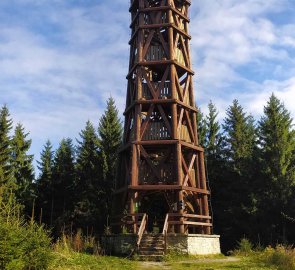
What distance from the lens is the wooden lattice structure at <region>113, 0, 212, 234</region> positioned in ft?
65.1

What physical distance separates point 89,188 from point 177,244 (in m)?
16.8

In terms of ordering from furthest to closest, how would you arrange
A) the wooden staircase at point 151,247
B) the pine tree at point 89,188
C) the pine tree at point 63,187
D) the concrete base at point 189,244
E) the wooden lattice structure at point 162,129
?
the pine tree at point 63,187, the pine tree at point 89,188, the wooden lattice structure at point 162,129, the concrete base at point 189,244, the wooden staircase at point 151,247

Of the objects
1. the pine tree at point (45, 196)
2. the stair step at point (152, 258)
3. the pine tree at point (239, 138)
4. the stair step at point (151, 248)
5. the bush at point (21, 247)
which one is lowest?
the stair step at point (152, 258)

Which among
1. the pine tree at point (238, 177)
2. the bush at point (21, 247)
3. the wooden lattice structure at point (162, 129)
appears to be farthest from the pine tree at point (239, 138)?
the bush at point (21, 247)

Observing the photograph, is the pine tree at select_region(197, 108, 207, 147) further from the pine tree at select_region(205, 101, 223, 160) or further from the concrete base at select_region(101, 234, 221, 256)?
the concrete base at select_region(101, 234, 221, 256)

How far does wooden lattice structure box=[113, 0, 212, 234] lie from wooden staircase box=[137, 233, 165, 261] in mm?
1187

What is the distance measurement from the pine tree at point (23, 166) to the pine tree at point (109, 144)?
7.81m

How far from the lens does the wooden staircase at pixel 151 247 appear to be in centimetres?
1659

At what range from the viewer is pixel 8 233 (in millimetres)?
8438

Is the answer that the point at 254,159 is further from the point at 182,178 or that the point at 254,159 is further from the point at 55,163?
the point at 55,163

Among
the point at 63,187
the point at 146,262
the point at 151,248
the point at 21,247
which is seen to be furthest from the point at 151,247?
the point at 63,187

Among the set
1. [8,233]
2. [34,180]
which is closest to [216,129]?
[34,180]

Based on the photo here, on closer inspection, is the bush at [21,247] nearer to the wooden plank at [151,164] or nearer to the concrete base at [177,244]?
the concrete base at [177,244]

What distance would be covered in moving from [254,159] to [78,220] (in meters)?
17.0
